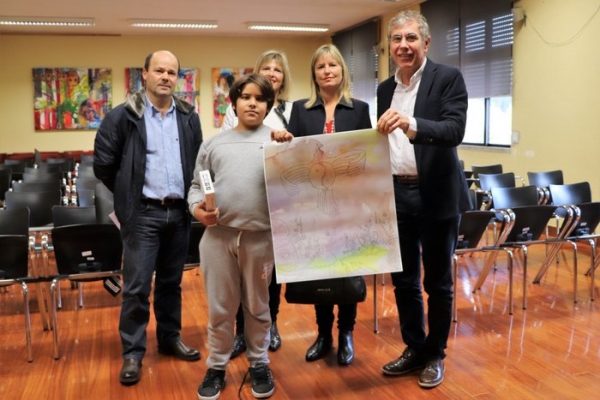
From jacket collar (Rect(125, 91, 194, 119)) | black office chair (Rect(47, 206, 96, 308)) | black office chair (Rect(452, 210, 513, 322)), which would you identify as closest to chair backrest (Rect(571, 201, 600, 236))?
black office chair (Rect(452, 210, 513, 322))

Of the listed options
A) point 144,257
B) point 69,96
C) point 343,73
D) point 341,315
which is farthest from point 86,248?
point 69,96

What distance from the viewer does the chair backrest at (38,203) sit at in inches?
212

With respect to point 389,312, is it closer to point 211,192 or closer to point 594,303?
point 594,303

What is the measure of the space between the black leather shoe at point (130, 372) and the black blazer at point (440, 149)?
5.75 feet

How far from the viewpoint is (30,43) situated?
41.5 ft

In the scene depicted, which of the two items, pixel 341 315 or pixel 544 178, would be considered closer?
Answer: pixel 341 315

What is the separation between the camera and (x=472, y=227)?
14.5 feet

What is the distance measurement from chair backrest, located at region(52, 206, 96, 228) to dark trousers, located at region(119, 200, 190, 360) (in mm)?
1394

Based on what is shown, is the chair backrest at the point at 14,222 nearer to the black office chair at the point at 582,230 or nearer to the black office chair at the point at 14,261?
the black office chair at the point at 14,261

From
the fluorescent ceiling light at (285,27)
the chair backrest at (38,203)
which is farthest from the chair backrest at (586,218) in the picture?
the fluorescent ceiling light at (285,27)

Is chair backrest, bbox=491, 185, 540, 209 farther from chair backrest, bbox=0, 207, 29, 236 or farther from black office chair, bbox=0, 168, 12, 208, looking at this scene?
black office chair, bbox=0, 168, 12, 208

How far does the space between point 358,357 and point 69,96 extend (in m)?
11.2

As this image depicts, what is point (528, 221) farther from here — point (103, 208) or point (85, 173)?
point (85, 173)

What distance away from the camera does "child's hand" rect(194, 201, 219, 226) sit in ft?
8.63
